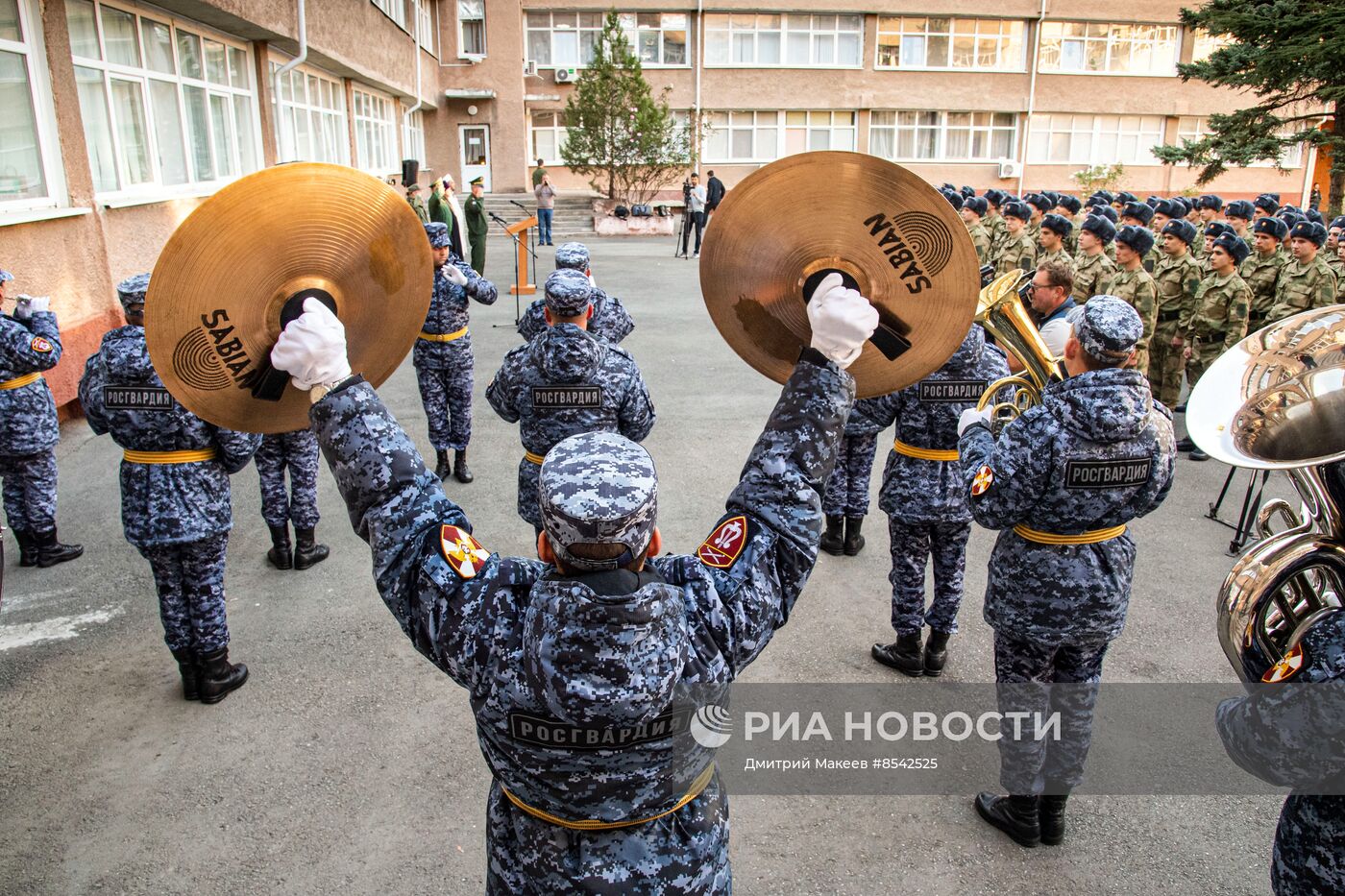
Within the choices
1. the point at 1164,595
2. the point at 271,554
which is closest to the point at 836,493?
the point at 1164,595

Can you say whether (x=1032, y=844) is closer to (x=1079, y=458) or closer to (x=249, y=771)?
(x=1079, y=458)

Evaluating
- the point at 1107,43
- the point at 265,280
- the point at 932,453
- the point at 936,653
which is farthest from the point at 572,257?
the point at 1107,43

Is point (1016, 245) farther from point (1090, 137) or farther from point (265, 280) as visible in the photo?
point (1090, 137)

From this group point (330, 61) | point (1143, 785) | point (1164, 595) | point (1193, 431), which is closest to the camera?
point (1193, 431)

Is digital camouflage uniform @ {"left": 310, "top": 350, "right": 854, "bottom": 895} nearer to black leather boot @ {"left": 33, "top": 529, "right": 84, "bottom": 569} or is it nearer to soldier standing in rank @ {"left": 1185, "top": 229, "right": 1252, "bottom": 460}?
black leather boot @ {"left": 33, "top": 529, "right": 84, "bottom": 569}

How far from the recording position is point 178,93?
40.2ft

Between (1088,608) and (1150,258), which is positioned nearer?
(1088,608)

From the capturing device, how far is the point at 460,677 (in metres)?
1.94

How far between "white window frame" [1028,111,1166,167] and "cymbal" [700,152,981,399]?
35959mm

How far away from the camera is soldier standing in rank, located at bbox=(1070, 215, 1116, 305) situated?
9.10 meters

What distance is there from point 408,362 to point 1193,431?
1048cm

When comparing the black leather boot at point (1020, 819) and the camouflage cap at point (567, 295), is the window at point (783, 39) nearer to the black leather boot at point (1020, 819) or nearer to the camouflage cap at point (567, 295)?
the camouflage cap at point (567, 295)

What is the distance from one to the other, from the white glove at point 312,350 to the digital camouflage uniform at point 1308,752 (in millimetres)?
2544

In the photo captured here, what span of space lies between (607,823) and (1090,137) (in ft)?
126
